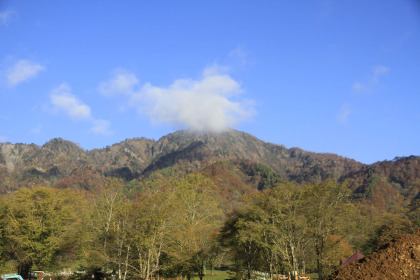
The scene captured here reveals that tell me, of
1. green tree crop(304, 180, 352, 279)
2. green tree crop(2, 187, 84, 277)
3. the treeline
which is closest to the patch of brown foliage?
the treeline

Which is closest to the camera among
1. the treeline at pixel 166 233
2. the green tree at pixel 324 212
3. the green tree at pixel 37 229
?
the treeline at pixel 166 233

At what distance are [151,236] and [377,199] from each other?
140800mm

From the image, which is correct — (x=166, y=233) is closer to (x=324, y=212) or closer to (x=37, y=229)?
(x=324, y=212)

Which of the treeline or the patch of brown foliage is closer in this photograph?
the patch of brown foliage

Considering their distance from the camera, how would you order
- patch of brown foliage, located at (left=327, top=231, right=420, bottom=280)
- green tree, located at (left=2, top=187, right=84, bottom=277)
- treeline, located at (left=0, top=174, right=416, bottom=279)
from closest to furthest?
1. patch of brown foliage, located at (left=327, top=231, right=420, bottom=280)
2. treeline, located at (left=0, top=174, right=416, bottom=279)
3. green tree, located at (left=2, top=187, right=84, bottom=277)

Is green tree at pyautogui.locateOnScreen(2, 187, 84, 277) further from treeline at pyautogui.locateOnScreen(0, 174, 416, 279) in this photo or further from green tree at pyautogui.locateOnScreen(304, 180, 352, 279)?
green tree at pyautogui.locateOnScreen(304, 180, 352, 279)

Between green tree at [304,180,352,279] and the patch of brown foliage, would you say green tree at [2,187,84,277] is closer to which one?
green tree at [304,180,352,279]

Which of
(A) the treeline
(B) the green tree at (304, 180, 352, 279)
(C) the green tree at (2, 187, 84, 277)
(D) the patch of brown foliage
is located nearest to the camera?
(D) the patch of brown foliage

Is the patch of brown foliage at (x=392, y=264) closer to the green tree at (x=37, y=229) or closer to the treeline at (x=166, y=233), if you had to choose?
the treeline at (x=166, y=233)

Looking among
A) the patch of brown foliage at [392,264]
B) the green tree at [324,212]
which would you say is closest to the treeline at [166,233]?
the green tree at [324,212]

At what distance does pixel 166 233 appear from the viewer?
3475cm

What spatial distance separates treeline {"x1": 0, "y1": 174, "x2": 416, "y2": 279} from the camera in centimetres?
3534

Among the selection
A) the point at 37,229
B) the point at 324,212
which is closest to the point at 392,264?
the point at 324,212

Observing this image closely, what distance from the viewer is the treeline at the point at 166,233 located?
35344 mm
